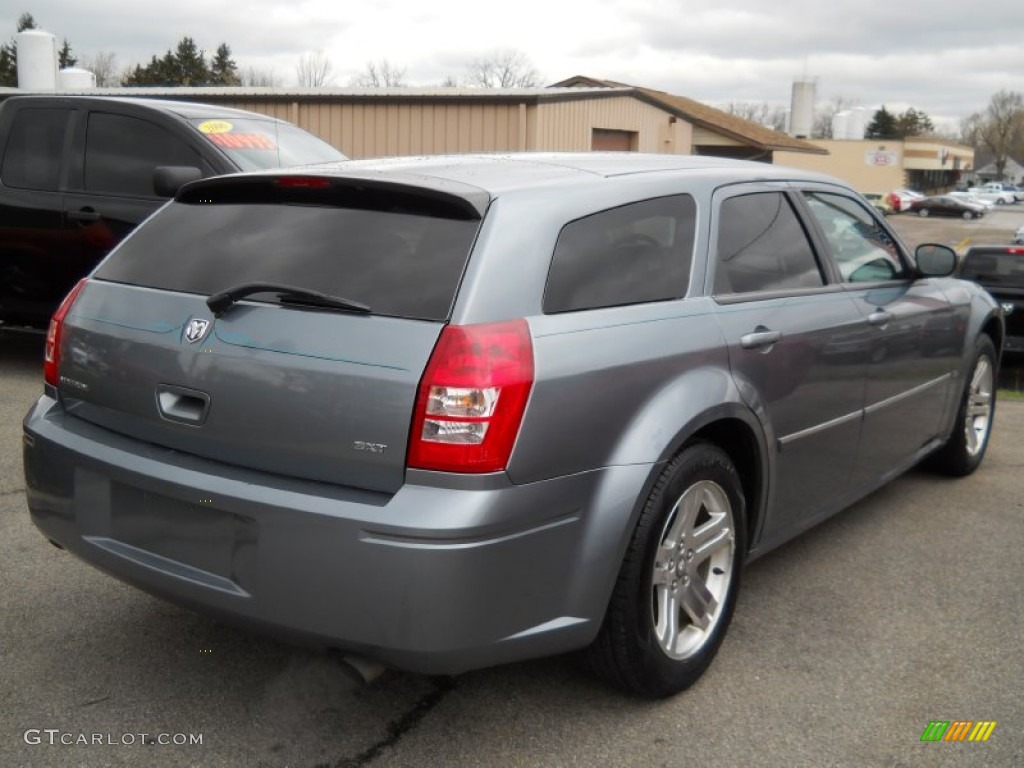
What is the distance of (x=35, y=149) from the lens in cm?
744

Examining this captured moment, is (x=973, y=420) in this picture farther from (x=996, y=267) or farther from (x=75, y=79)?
(x=75, y=79)

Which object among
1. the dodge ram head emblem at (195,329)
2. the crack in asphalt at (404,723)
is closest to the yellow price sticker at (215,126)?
the dodge ram head emblem at (195,329)

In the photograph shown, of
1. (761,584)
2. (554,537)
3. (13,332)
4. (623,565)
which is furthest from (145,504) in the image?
(13,332)

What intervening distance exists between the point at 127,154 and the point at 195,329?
4806 mm

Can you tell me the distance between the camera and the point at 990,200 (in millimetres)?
81188

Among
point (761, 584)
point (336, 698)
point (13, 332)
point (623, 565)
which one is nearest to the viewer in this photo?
point (623, 565)

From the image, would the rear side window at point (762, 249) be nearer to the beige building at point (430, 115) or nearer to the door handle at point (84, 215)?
the door handle at point (84, 215)

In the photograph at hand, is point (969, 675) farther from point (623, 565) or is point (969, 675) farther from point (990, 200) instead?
point (990, 200)

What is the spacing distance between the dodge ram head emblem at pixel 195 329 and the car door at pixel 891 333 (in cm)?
250

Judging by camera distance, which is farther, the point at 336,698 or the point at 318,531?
the point at 336,698

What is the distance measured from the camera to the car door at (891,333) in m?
4.32

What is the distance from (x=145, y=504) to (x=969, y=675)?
262 centimetres

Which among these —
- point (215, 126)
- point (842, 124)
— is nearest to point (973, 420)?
point (215, 126)

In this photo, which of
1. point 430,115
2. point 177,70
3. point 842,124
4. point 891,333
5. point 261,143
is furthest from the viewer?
point 842,124
